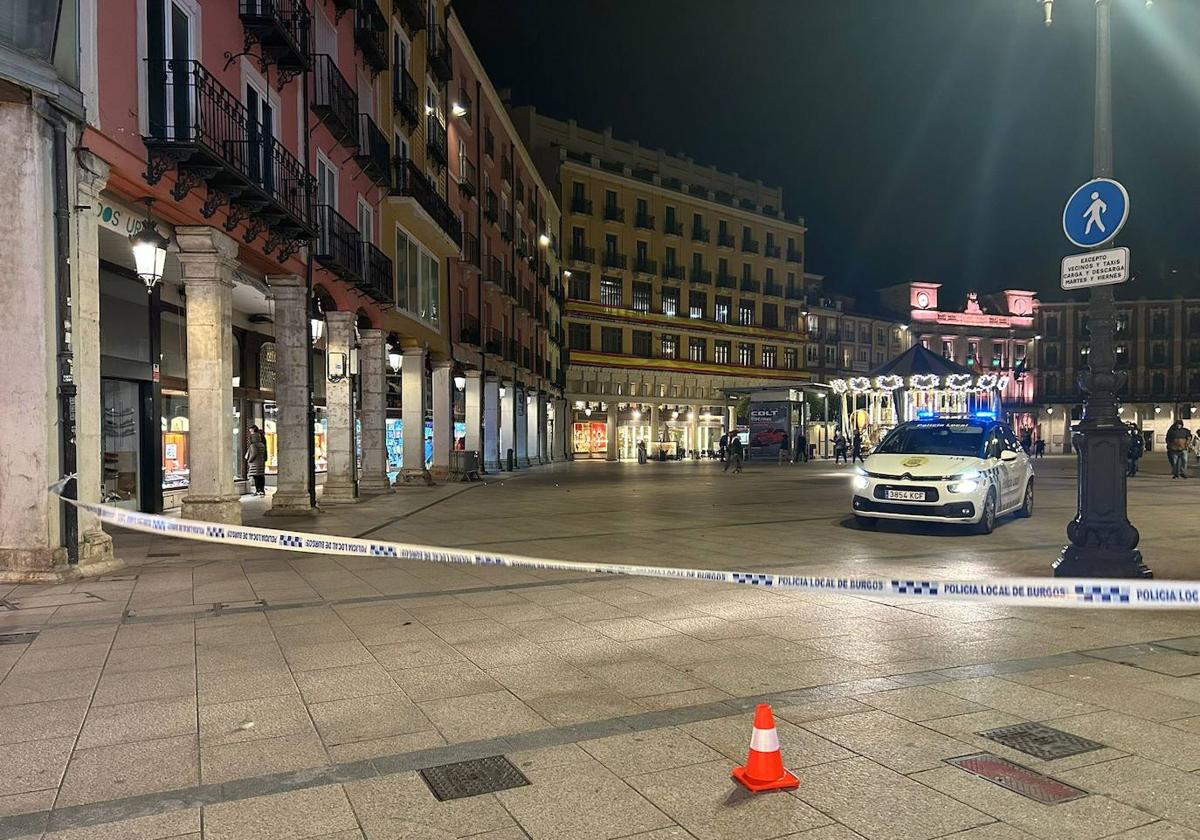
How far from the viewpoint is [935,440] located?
1359cm

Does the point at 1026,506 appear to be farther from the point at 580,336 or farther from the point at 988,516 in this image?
the point at 580,336

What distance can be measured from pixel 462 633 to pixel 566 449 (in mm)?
51916

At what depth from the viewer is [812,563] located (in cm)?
968

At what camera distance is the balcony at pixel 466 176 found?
30.4 metres

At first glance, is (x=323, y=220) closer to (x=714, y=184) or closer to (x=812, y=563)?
(x=812, y=563)

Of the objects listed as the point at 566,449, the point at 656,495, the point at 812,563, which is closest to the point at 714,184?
the point at 566,449

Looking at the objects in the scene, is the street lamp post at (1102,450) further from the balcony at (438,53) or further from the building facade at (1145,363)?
the building facade at (1145,363)

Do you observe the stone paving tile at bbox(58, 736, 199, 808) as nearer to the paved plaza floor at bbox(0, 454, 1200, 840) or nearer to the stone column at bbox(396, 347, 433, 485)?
the paved plaza floor at bbox(0, 454, 1200, 840)

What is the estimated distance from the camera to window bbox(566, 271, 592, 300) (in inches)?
2366

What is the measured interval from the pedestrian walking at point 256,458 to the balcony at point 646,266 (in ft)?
151

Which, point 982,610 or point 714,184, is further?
point 714,184

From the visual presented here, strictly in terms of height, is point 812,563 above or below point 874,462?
below

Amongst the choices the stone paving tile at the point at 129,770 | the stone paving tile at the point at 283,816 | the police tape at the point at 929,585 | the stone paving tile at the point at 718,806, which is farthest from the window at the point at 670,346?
the stone paving tile at the point at 283,816

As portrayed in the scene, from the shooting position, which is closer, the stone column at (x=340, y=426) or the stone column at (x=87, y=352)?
the stone column at (x=87, y=352)
